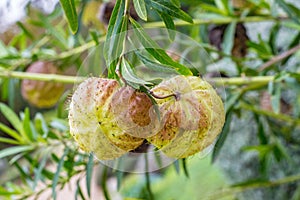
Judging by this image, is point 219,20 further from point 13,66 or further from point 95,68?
point 95,68

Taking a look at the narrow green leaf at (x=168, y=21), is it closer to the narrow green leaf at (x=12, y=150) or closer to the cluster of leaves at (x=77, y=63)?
the cluster of leaves at (x=77, y=63)

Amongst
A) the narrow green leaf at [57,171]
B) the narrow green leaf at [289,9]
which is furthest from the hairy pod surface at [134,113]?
the narrow green leaf at [289,9]

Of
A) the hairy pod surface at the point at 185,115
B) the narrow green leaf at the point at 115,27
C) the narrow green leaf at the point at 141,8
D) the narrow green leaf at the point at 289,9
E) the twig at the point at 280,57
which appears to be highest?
the narrow green leaf at the point at 141,8

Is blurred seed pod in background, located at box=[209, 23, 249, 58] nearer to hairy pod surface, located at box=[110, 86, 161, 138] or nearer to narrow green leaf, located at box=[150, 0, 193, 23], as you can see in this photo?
narrow green leaf, located at box=[150, 0, 193, 23]

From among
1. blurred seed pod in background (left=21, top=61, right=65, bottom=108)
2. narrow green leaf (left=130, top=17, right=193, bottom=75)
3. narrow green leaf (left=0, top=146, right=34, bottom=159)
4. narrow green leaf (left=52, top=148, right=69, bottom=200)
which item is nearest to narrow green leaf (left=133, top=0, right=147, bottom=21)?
narrow green leaf (left=130, top=17, right=193, bottom=75)

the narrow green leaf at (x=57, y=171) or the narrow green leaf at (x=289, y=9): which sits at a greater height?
the narrow green leaf at (x=289, y=9)

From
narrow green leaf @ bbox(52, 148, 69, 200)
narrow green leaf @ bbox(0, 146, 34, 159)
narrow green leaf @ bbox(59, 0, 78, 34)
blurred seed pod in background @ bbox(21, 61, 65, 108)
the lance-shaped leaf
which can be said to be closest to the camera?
the lance-shaped leaf

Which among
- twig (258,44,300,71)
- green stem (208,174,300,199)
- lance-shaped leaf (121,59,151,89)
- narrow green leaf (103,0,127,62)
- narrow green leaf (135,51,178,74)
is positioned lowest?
green stem (208,174,300,199)

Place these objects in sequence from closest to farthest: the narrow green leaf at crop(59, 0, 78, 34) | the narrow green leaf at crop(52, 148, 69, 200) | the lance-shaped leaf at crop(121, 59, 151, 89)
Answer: the lance-shaped leaf at crop(121, 59, 151, 89)
the narrow green leaf at crop(59, 0, 78, 34)
the narrow green leaf at crop(52, 148, 69, 200)
